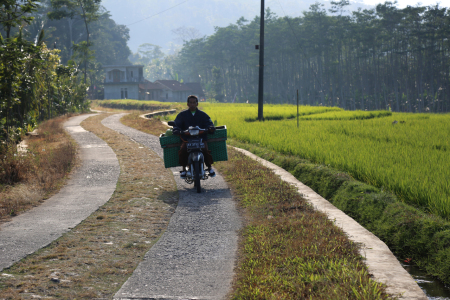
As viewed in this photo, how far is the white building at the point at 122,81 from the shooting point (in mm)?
81125

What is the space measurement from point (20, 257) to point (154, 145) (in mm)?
11242

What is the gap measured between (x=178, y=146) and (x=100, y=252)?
13.5ft

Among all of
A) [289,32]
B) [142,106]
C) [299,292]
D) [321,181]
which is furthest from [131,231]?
[289,32]

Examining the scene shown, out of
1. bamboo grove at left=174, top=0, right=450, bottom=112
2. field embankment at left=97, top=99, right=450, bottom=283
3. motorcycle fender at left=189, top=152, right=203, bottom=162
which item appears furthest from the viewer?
bamboo grove at left=174, top=0, right=450, bottom=112

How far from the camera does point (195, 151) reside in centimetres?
866

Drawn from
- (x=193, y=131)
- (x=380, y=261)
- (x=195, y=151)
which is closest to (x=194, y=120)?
(x=193, y=131)

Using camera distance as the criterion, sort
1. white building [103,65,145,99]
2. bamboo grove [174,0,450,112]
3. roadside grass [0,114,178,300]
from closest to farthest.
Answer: roadside grass [0,114,178,300] < bamboo grove [174,0,450,112] < white building [103,65,145,99]

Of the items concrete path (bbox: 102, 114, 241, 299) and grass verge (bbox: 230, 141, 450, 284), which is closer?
concrete path (bbox: 102, 114, 241, 299)

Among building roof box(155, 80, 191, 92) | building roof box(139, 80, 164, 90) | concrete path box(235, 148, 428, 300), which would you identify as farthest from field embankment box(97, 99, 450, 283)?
building roof box(155, 80, 191, 92)

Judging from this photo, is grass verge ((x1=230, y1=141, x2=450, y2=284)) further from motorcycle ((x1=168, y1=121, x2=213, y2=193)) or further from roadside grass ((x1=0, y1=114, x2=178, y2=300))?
roadside grass ((x1=0, y1=114, x2=178, y2=300))

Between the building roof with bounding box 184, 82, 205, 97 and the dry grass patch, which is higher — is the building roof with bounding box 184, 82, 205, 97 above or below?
above

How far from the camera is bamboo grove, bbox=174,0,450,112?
62.6m

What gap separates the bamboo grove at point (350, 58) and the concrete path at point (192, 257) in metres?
46.9

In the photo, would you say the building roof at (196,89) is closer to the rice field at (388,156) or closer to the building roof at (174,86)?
the building roof at (174,86)
